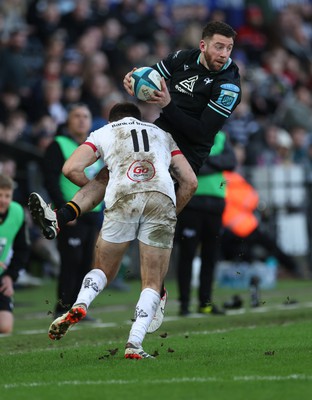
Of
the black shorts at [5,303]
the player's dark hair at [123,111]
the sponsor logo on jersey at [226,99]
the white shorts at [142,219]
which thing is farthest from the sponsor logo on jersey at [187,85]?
the black shorts at [5,303]

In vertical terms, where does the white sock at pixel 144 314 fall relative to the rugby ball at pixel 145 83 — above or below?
below

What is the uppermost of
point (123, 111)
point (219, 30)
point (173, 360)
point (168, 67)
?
point (219, 30)

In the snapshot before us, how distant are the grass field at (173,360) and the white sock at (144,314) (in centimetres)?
21

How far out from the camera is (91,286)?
8.72 meters

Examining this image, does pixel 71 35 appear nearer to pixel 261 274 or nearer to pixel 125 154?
pixel 261 274

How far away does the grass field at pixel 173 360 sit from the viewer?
7078mm

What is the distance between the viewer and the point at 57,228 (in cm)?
898

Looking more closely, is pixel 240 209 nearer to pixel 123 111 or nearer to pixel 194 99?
pixel 194 99

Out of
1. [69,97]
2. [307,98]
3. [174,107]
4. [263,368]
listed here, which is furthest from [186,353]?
[307,98]

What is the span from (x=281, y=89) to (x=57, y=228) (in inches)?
654

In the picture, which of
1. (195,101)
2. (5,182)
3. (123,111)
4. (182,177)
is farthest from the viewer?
(5,182)

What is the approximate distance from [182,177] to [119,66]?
42.5ft

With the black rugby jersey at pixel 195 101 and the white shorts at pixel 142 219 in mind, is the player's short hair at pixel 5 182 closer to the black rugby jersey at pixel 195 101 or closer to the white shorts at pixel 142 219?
the black rugby jersey at pixel 195 101

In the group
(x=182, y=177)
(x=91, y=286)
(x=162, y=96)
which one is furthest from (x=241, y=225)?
(x=91, y=286)
